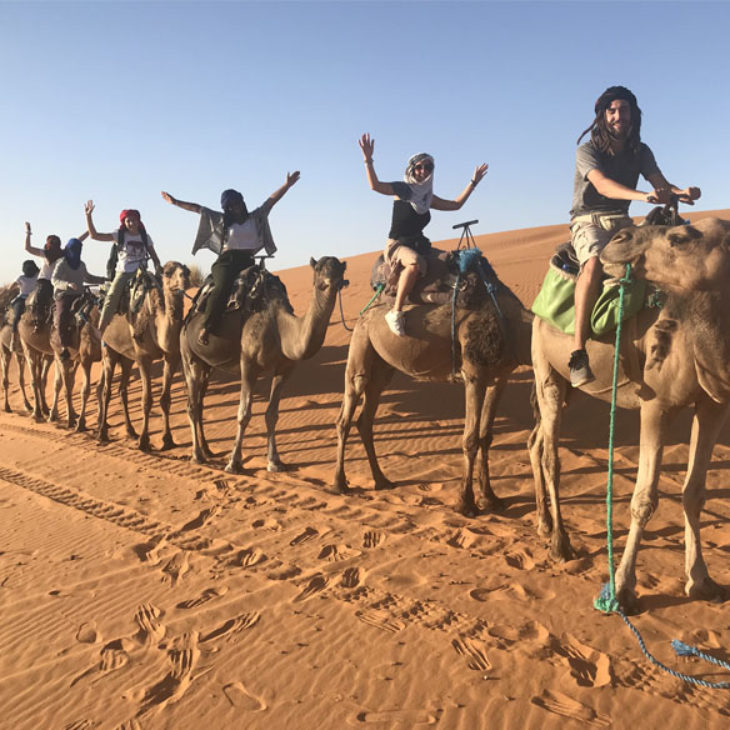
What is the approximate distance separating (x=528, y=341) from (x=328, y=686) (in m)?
4.45

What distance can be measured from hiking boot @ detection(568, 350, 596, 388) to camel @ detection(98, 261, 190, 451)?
6.87 meters

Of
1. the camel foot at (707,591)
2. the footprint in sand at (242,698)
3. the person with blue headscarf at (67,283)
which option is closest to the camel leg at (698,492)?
the camel foot at (707,591)

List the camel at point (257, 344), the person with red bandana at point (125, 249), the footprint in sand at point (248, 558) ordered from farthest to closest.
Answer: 1. the person with red bandana at point (125, 249)
2. the camel at point (257, 344)
3. the footprint in sand at point (248, 558)

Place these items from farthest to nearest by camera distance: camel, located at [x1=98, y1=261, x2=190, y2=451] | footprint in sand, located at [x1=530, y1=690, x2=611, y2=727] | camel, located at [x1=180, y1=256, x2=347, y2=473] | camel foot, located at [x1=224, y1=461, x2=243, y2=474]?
camel, located at [x1=98, y1=261, x2=190, y2=451] → camel foot, located at [x1=224, y1=461, x2=243, y2=474] → camel, located at [x1=180, y1=256, x2=347, y2=473] → footprint in sand, located at [x1=530, y1=690, x2=611, y2=727]

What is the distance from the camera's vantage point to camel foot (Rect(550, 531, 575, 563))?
211 inches

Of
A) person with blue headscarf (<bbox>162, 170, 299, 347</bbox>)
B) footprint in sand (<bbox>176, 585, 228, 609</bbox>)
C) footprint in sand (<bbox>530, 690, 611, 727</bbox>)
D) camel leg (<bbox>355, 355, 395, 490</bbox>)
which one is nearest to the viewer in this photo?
footprint in sand (<bbox>530, 690, 611, 727</bbox>)

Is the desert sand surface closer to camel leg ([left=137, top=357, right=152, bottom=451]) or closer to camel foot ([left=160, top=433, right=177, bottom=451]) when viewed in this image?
camel leg ([left=137, top=357, right=152, bottom=451])

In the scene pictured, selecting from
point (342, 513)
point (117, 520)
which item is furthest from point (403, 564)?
point (117, 520)

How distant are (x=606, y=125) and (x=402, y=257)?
280 centimetres

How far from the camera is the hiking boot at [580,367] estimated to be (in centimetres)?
476

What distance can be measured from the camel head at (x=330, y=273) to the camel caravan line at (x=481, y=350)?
19 mm

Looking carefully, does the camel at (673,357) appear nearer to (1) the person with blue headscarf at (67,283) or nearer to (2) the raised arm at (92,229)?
(2) the raised arm at (92,229)

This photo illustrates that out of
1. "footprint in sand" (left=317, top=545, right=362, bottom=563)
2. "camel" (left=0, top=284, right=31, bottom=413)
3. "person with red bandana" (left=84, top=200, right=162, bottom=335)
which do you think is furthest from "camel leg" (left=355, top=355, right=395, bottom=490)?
"camel" (left=0, top=284, right=31, bottom=413)

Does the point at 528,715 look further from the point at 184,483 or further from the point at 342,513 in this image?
the point at 184,483
